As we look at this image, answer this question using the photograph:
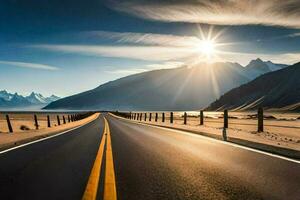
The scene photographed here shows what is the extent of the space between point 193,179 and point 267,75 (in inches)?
7680

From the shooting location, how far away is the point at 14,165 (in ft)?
28.7

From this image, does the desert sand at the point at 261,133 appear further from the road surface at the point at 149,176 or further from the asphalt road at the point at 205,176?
the road surface at the point at 149,176

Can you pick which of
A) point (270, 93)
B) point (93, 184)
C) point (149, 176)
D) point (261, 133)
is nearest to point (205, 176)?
point (149, 176)

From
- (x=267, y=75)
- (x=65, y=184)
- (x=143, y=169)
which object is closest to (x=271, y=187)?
(x=143, y=169)

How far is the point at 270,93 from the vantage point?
166375 millimetres

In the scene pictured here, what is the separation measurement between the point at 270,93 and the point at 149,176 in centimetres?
16739

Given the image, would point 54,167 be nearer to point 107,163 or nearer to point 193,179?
point 107,163

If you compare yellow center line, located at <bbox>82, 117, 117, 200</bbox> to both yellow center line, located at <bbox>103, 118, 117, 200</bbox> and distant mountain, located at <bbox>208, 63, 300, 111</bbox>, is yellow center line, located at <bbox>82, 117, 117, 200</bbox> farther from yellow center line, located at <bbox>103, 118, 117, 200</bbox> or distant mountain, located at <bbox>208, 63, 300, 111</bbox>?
distant mountain, located at <bbox>208, 63, 300, 111</bbox>

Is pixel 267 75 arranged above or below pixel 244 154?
above

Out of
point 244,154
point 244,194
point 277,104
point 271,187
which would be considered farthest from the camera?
point 277,104

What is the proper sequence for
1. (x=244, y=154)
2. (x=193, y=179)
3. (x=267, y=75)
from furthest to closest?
1. (x=267, y=75)
2. (x=244, y=154)
3. (x=193, y=179)

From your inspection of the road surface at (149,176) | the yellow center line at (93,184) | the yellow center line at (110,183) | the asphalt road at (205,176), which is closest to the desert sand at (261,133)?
the asphalt road at (205,176)

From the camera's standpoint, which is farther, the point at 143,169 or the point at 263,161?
the point at 263,161

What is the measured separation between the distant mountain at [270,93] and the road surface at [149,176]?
451 ft
